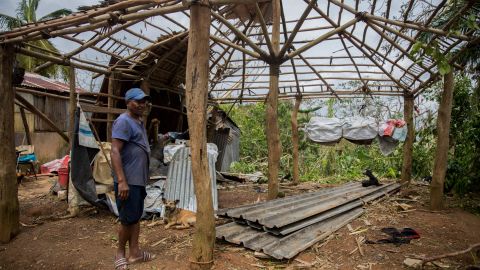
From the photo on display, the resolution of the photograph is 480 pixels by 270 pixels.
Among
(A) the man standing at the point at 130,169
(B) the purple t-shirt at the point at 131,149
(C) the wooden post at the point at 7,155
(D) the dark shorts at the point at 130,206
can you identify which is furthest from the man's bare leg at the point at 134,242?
(C) the wooden post at the point at 7,155

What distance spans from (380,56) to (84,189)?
7156 millimetres

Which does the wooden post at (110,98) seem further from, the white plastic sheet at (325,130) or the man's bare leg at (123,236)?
the white plastic sheet at (325,130)

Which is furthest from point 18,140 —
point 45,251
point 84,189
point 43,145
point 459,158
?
point 459,158

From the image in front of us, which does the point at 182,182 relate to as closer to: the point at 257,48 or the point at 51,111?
the point at 257,48

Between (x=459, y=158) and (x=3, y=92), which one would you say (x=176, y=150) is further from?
(x=459, y=158)

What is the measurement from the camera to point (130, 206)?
3736 mm

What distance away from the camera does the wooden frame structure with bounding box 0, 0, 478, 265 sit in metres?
4.21

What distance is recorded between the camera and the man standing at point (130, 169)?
12.0ft

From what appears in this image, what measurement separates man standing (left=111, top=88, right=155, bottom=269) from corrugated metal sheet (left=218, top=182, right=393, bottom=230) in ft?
5.07

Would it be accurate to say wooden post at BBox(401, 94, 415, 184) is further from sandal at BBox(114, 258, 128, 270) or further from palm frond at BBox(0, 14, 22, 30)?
palm frond at BBox(0, 14, 22, 30)

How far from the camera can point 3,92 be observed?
200 inches

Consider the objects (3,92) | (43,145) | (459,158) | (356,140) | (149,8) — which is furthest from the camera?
(43,145)

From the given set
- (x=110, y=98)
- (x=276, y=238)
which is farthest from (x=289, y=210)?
(x=110, y=98)

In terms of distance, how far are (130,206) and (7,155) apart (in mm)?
2703
